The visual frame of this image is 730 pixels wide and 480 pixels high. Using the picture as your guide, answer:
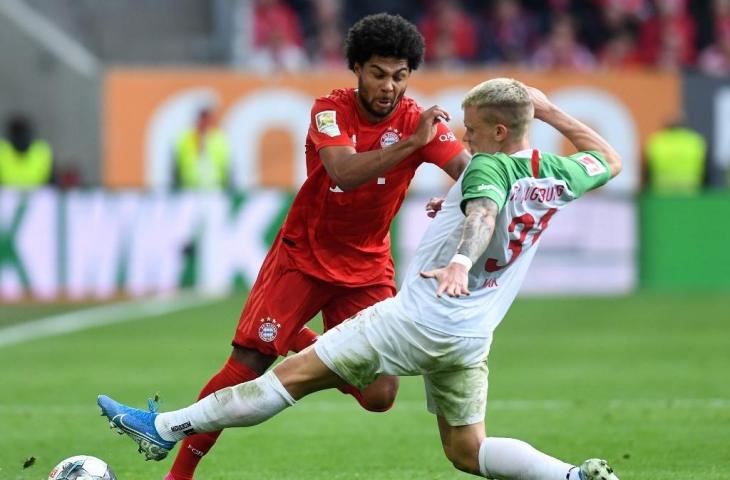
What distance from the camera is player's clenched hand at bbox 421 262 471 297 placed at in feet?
18.4

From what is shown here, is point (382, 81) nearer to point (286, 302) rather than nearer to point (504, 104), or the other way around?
point (504, 104)

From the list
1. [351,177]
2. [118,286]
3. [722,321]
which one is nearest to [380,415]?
[351,177]

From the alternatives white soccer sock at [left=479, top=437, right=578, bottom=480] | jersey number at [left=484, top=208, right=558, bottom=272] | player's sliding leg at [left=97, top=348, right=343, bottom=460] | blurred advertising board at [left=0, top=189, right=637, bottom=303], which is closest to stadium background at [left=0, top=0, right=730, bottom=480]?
blurred advertising board at [left=0, top=189, right=637, bottom=303]

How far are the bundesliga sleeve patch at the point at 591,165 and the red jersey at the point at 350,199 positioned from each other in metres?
0.89

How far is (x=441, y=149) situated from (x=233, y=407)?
161cm

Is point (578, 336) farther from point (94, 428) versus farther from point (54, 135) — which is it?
point (54, 135)

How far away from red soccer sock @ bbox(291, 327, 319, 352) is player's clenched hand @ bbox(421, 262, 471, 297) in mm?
1880

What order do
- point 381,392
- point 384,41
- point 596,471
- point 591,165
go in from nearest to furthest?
point 596,471, point 591,165, point 384,41, point 381,392

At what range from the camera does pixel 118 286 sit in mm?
18203

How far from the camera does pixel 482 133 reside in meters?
6.09

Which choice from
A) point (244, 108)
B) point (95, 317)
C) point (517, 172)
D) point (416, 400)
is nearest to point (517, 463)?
point (517, 172)

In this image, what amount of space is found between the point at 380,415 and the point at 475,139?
4.26 m

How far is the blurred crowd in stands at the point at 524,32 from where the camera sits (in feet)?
71.8

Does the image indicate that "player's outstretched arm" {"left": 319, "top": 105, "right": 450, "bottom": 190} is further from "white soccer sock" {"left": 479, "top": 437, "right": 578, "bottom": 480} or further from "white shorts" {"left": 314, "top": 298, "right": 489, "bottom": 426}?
"white soccer sock" {"left": 479, "top": 437, "right": 578, "bottom": 480}
